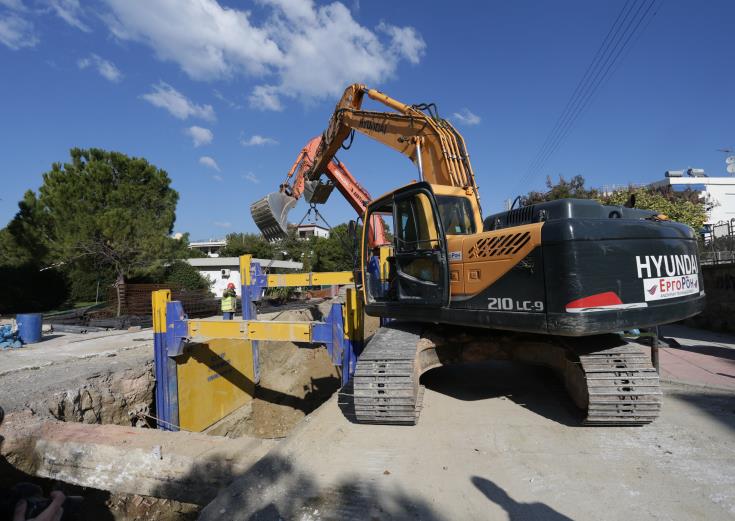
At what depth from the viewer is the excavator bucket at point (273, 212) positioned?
31.6 ft

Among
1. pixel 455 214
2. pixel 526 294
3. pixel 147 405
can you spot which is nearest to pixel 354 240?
pixel 455 214

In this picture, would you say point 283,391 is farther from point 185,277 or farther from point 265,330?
point 185,277

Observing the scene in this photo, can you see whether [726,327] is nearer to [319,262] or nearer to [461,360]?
[461,360]

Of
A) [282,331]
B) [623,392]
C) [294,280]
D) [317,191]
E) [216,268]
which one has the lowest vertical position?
[623,392]

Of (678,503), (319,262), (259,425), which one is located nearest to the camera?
(678,503)

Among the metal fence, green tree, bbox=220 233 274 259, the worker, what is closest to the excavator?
the worker

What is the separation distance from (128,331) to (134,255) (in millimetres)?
6715

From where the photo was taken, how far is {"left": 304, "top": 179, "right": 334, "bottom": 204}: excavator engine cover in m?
9.80

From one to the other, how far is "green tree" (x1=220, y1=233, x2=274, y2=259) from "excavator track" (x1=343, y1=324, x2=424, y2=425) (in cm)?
3705

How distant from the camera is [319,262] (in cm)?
3775

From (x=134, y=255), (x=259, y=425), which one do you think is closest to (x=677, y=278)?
(x=259, y=425)

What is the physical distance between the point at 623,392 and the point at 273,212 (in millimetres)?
7797

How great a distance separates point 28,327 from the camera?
9.55 m

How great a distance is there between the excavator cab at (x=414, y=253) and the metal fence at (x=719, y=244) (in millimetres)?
12785
